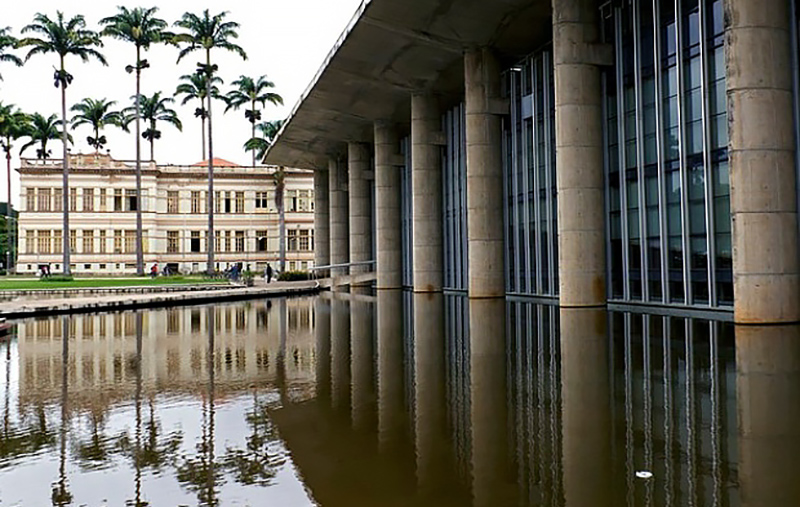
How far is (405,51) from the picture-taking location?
94.4 ft

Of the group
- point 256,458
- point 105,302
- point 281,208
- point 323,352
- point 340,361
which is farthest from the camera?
point 281,208

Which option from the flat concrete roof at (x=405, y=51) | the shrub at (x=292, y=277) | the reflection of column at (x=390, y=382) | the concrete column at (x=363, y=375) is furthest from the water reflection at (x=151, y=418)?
the shrub at (x=292, y=277)

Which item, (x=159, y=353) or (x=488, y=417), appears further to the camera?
(x=159, y=353)

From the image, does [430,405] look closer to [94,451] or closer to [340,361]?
[94,451]

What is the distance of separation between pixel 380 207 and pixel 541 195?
14159 mm

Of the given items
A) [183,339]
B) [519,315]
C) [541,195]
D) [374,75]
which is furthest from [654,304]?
[374,75]

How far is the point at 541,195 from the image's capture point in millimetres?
28891

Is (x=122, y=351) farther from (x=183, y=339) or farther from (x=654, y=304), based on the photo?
(x=654, y=304)

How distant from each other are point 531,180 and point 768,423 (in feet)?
77.1

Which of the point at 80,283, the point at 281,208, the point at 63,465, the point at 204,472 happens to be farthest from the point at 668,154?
the point at 281,208

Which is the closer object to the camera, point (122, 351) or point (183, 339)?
point (122, 351)

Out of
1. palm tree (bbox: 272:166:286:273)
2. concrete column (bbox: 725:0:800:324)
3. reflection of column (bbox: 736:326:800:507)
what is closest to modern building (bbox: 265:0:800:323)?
concrete column (bbox: 725:0:800:324)

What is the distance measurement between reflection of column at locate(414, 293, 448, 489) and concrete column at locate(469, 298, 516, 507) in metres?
0.30

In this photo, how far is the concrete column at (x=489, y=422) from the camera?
5.24 meters
